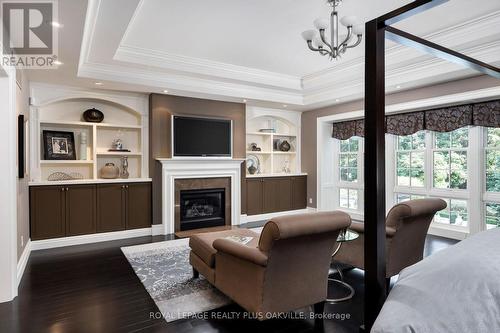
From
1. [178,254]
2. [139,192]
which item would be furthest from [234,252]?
[139,192]

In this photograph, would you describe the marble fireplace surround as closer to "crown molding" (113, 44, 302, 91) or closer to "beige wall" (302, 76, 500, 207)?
"crown molding" (113, 44, 302, 91)

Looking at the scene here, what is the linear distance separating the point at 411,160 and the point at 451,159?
26.6 inches

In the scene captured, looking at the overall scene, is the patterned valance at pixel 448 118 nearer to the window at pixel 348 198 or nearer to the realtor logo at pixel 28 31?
the window at pixel 348 198

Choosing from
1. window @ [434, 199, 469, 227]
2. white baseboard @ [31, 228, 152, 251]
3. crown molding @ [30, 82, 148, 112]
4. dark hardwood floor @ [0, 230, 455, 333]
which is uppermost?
crown molding @ [30, 82, 148, 112]

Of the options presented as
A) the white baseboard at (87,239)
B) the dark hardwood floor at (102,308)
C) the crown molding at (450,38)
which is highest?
the crown molding at (450,38)

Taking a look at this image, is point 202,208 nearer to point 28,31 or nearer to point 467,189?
point 28,31

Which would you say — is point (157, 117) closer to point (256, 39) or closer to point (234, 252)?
point (256, 39)

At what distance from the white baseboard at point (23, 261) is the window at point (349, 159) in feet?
19.8

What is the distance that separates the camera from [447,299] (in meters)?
1.29

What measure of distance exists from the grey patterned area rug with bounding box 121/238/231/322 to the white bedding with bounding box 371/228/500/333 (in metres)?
1.82

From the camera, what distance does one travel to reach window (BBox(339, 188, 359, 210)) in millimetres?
6750

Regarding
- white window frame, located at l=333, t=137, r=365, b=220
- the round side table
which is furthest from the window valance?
the round side table

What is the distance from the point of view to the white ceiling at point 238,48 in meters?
3.19

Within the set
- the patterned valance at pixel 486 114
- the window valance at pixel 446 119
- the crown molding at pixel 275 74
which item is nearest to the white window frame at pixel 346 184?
the window valance at pixel 446 119
